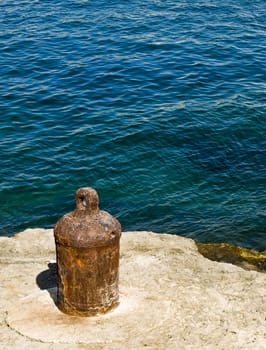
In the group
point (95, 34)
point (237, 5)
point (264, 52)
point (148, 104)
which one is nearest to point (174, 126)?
point (148, 104)

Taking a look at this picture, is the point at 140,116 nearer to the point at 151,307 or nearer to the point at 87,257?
the point at 151,307

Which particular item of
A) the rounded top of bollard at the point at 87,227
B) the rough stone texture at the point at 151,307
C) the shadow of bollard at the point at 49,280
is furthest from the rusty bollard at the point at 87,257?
the shadow of bollard at the point at 49,280

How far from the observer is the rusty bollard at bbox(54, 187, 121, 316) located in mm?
9547

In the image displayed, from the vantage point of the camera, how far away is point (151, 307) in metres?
10.0

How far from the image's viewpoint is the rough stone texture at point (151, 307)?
9227 millimetres

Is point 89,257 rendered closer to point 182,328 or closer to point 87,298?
point 87,298

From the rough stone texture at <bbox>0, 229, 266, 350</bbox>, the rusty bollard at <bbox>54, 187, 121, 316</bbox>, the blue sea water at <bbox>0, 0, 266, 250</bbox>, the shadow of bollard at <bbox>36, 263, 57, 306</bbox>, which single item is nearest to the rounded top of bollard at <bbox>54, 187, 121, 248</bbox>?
the rusty bollard at <bbox>54, 187, 121, 316</bbox>

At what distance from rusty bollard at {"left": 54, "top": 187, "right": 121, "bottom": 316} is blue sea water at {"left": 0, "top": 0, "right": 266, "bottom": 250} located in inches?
218

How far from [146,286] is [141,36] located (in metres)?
21.0

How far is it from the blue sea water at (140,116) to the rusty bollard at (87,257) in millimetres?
5526

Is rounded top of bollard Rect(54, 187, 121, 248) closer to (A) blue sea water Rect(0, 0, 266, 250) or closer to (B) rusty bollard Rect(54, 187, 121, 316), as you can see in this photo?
(B) rusty bollard Rect(54, 187, 121, 316)

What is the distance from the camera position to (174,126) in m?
21.1

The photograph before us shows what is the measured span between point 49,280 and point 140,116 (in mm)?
11291

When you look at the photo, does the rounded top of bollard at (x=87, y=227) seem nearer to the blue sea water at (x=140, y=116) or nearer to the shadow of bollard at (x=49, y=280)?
the shadow of bollard at (x=49, y=280)
